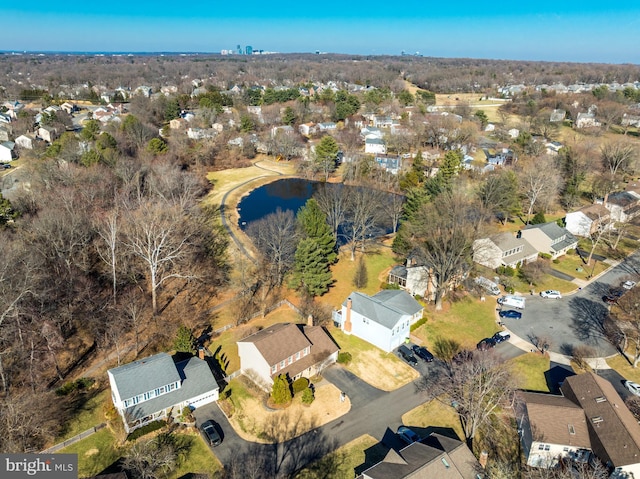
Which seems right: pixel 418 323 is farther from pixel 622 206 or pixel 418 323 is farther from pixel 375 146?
pixel 375 146

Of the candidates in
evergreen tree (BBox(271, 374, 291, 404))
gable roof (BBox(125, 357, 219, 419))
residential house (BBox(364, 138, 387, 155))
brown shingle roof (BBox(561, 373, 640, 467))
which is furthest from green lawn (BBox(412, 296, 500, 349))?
residential house (BBox(364, 138, 387, 155))

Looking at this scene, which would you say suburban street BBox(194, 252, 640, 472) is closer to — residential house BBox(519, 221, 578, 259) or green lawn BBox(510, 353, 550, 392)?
green lawn BBox(510, 353, 550, 392)

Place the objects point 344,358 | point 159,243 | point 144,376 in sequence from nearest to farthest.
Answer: point 144,376, point 344,358, point 159,243

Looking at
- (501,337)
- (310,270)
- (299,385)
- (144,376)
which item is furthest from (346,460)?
(310,270)

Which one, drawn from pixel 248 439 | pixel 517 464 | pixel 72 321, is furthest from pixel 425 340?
pixel 72 321

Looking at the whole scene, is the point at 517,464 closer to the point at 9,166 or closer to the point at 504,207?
the point at 504,207

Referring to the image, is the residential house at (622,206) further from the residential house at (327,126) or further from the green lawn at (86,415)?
the green lawn at (86,415)

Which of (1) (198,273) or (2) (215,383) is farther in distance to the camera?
(1) (198,273)
